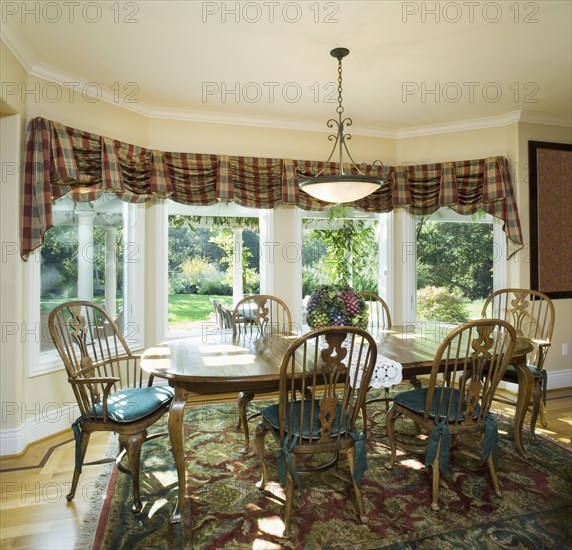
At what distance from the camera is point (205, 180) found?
12.4 feet

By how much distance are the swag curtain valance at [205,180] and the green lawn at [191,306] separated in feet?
3.08

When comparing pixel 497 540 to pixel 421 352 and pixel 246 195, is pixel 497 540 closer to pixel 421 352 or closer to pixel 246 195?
pixel 421 352

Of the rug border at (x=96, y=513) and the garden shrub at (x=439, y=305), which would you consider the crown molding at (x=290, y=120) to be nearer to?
the garden shrub at (x=439, y=305)

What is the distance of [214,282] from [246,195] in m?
0.91

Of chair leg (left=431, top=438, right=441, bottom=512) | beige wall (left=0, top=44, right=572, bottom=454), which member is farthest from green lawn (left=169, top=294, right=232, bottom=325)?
chair leg (left=431, top=438, right=441, bottom=512)

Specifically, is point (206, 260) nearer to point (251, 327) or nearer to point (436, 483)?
point (251, 327)

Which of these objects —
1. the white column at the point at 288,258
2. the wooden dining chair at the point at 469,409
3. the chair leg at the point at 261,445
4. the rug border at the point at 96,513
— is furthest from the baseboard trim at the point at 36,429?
the wooden dining chair at the point at 469,409

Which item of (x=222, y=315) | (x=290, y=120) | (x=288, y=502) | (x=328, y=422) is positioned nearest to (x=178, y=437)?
(x=288, y=502)

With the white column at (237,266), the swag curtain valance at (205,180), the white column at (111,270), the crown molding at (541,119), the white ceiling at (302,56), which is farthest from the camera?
the white column at (237,266)

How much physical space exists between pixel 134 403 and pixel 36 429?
4.03 feet

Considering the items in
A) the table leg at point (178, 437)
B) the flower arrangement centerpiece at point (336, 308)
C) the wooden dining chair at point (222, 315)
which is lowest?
the table leg at point (178, 437)

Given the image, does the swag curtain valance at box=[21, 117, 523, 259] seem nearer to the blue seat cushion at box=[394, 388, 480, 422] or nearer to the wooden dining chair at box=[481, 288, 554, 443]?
the wooden dining chair at box=[481, 288, 554, 443]

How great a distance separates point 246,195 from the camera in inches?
154

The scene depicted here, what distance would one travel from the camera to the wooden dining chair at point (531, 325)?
289 centimetres
